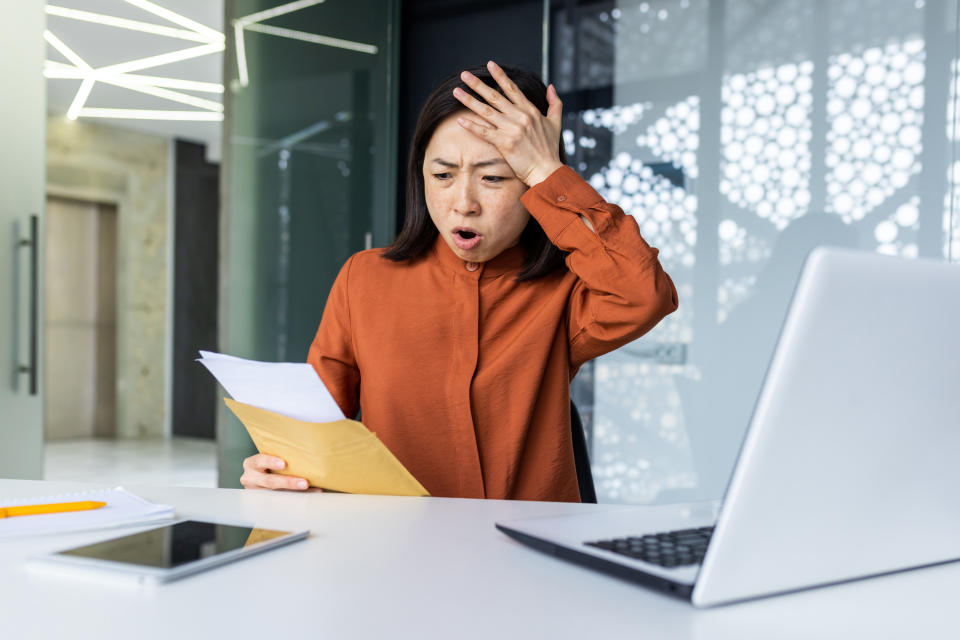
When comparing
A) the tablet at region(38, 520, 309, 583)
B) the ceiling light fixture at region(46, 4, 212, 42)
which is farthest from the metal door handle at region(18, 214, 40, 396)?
the tablet at region(38, 520, 309, 583)

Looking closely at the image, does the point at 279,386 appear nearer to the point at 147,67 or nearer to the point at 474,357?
the point at 474,357

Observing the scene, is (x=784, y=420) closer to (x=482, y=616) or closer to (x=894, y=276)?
(x=894, y=276)

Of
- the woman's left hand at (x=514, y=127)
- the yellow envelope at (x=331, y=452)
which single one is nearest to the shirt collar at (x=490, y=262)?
the woman's left hand at (x=514, y=127)

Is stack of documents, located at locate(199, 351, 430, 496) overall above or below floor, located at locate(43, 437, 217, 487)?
above

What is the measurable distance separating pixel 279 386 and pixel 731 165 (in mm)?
2423

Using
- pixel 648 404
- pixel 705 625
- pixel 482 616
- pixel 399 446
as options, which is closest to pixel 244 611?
pixel 482 616

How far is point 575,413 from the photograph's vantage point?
4.70 ft

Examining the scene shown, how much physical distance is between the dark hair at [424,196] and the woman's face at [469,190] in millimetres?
37

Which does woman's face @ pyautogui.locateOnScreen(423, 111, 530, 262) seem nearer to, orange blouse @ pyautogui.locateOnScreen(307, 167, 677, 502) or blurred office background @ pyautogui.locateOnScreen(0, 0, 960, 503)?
orange blouse @ pyautogui.locateOnScreen(307, 167, 677, 502)

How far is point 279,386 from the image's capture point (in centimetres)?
91

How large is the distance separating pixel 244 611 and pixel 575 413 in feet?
3.02

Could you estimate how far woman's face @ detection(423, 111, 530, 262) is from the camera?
4.43 feet

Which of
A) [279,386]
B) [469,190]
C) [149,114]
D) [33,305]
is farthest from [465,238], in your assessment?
[149,114]

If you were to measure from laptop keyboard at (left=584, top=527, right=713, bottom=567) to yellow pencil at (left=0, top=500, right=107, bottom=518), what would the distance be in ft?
1.91
